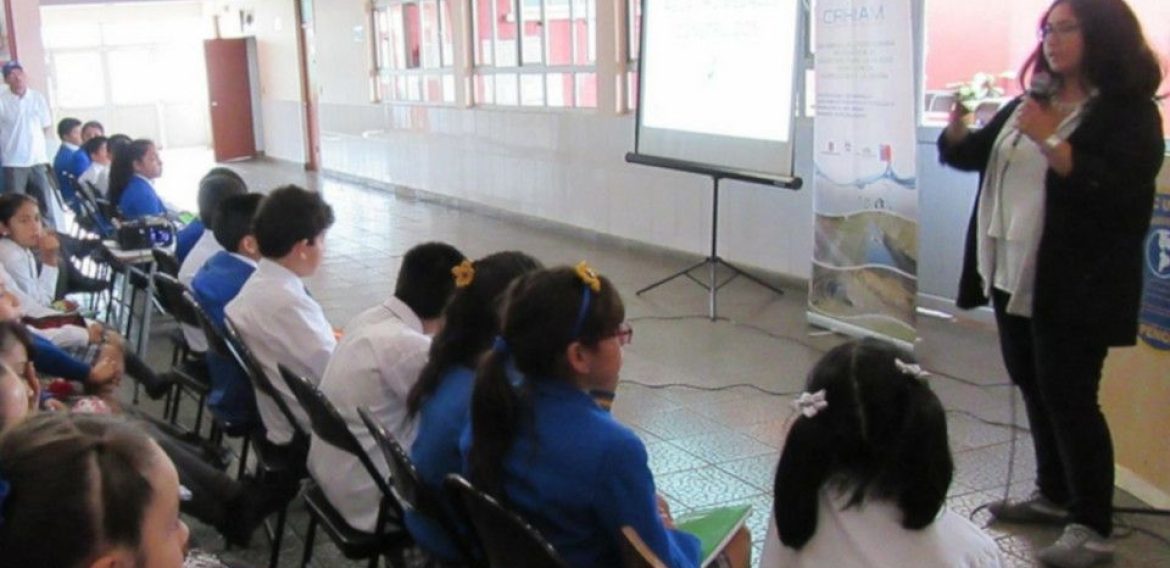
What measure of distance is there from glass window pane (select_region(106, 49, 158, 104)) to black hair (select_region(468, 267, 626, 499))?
64.9ft

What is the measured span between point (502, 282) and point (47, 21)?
19472 millimetres

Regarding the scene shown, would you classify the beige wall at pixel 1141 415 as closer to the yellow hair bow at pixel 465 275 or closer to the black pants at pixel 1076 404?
the black pants at pixel 1076 404

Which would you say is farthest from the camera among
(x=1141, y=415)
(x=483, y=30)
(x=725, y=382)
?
(x=483, y=30)

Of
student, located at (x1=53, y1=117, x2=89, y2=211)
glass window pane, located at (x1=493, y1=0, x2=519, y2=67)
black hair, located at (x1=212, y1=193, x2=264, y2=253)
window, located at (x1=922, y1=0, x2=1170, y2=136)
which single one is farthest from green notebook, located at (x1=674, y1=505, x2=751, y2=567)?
glass window pane, located at (x1=493, y1=0, x2=519, y2=67)

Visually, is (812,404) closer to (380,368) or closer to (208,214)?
(380,368)

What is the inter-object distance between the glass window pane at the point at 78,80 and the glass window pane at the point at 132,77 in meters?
0.21

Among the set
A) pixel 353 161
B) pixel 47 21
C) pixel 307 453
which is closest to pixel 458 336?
pixel 307 453

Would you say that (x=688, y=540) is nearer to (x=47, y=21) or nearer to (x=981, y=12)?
(x=981, y=12)

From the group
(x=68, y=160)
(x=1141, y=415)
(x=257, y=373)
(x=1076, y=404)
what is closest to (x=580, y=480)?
(x=257, y=373)

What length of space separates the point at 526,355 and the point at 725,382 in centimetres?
291

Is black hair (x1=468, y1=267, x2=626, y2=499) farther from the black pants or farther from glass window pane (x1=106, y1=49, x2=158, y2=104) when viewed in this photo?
glass window pane (x1=106, y1=49, x2=158, y2=104)

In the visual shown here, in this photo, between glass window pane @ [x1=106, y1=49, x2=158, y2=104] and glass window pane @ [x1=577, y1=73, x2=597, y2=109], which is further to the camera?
glass window pane @ [x1=106, y1=49, x2=158, y2=104]

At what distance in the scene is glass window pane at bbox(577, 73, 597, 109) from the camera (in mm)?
8320

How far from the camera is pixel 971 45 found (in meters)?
5.60
